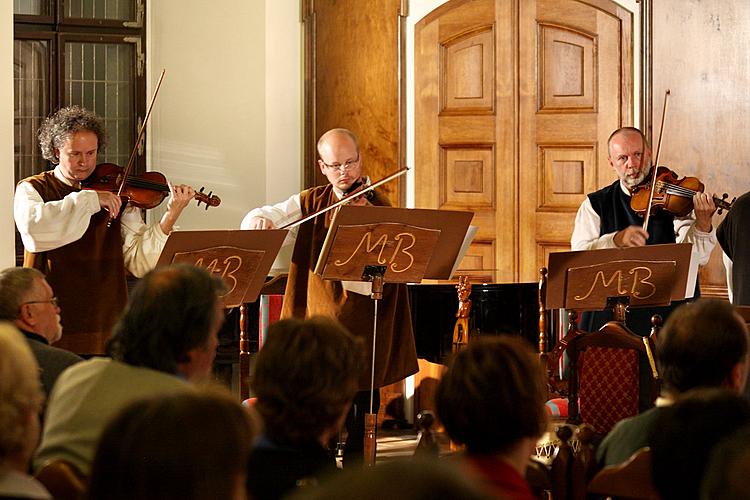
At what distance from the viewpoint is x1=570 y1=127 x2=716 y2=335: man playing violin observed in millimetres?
5020

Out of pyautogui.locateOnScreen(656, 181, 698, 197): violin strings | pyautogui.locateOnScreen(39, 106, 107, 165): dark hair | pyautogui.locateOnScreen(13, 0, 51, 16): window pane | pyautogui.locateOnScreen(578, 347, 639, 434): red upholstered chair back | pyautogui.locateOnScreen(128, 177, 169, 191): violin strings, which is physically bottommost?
pyautogui.locateOnScreen(578, 347, 639, 434): red upholstered chair back

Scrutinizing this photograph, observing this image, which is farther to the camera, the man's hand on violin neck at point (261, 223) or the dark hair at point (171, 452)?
the man's hand on violin neck at point (261, 223)

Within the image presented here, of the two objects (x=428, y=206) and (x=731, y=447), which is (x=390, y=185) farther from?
(x=731, y=447)

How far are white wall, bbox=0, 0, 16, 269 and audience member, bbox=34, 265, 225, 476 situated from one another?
3267 millimetres

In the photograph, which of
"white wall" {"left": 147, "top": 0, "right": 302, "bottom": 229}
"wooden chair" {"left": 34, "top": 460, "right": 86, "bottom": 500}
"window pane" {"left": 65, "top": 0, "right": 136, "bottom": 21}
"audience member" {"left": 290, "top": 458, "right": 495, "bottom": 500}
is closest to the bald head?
"white wall" {"left": 147, "top": 0, "right": 302, "bottom": 229}

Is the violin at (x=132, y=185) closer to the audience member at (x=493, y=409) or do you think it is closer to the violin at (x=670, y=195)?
the violin at (x=670, y=195)

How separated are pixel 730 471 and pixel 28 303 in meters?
2.50

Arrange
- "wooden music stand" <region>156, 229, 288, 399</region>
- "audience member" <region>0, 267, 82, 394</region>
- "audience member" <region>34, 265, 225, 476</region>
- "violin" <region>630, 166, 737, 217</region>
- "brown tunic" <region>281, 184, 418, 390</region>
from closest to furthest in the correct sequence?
"audience member" <region>34, 265, 225, 476</region> → "audience member" <region>0, 267, 82, 394</region> → "wooden music stand" <region>156, 229, 288, 399</region> → "brown tunic" <region>281, 184, 418, 390</region> → "violin" <region>630, 166, 737, 217</region>

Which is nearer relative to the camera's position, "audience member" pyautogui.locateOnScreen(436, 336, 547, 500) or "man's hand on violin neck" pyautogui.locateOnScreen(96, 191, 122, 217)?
"audience member" pyautogui.locateOnScreen(436, 336, 547, 500)

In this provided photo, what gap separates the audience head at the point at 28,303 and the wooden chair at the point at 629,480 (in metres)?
1.73

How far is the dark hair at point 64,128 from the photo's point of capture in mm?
4840

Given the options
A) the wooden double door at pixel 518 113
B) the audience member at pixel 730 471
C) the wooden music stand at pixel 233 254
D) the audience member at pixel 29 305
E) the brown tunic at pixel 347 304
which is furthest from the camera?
the wooden double door at pixel 518 113

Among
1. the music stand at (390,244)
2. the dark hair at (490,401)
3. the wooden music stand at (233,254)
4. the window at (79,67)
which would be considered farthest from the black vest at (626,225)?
the dark hair at (490,401)

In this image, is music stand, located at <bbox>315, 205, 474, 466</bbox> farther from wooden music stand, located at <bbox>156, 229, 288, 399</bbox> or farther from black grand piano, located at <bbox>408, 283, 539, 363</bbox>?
black grand piano, located at <bbox>408, 283, 539, 363</bbox>
